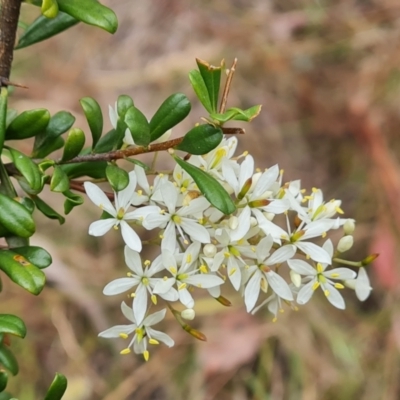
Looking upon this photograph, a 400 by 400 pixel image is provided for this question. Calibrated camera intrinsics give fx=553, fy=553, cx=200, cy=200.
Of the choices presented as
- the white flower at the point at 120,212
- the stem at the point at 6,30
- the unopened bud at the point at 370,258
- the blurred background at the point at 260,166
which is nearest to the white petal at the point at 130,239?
the white flower at the point at 120,212

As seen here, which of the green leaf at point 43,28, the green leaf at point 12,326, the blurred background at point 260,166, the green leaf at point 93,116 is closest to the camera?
the green leaf at point 12,326

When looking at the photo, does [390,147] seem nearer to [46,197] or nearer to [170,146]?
[46,197]

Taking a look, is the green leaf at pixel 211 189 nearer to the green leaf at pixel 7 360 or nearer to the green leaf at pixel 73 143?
the green leaf at pixel 73 143

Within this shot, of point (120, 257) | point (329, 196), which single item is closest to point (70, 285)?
point (120, 257)

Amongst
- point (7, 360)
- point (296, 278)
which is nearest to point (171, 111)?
point (296, 278)

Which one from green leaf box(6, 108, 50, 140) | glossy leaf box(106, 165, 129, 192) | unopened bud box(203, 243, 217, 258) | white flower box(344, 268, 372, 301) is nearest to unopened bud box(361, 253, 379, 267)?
white flower box(344, 268, 372, 301)

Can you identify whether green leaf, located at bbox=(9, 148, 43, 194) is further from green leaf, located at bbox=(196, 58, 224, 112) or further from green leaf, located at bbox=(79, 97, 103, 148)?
green leaf, located at bbox=(196, 58, 224, 112)
